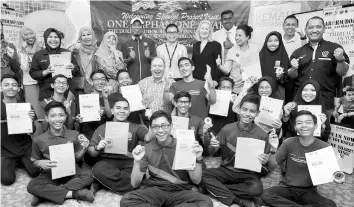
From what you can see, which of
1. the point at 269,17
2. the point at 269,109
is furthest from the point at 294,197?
the point at 269,17

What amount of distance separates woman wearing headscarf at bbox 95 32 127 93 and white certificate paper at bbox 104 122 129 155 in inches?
62.8

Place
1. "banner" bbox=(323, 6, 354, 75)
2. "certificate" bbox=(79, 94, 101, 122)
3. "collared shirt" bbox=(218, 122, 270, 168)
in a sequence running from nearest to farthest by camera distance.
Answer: "collared shirt" bbox=(218, 122, 270, 168)
"certificate" bbox=(79, 94, 101, 122)
"banner" bbox=(323, 6, 354, 75)

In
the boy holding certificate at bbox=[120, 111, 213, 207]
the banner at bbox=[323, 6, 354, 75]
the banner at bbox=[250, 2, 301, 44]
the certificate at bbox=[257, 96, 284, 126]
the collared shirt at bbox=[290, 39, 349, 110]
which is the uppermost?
the banner at bbox=[250, 2, 301, 44]

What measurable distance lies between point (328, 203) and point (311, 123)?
32.0 inches

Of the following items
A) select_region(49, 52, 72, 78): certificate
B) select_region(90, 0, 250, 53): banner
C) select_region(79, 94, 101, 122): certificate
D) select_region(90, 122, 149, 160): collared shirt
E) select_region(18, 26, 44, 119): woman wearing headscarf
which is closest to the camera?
select_region(90, 122, 149, 160): collared shirt

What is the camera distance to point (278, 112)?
156 inches

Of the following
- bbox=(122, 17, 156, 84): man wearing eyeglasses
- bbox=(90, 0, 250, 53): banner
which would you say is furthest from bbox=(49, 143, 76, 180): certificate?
bbox=(90, 0, 250, 53): banner

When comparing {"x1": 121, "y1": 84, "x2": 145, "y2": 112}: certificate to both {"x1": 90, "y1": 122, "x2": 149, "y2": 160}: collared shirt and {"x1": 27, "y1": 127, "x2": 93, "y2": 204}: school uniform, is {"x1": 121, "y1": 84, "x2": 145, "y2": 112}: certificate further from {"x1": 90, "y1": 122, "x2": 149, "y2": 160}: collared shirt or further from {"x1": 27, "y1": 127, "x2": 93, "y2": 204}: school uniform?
{"x1": 27, "y1": 127, "x2": 93, "y2": 204}: school uniform

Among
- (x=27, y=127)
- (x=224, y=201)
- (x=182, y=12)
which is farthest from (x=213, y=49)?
(x=27, y=127)

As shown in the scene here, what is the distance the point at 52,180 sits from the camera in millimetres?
3529

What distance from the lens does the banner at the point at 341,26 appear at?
4730 mm

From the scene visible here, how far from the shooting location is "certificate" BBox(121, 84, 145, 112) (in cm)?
443

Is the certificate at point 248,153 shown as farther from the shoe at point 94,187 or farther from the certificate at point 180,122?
the shoe at point 94,187

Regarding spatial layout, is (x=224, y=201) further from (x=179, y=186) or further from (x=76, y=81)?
(x=76, y=81)
